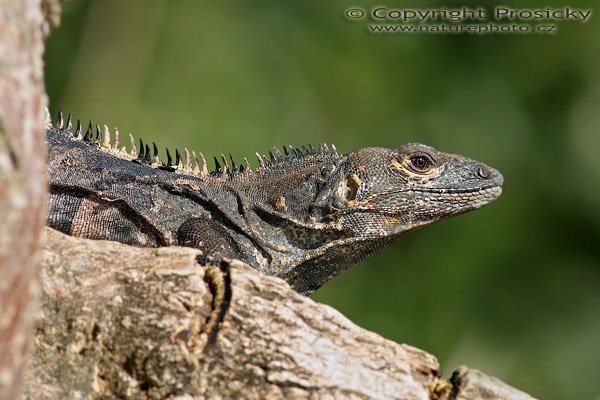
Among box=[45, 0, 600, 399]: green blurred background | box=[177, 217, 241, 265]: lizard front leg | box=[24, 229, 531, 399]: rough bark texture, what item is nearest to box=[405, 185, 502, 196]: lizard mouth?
box=[177, 217, 241, 265]: lizard front leg

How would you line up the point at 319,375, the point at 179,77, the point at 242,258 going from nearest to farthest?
the point at 319,375 → the point at 242,258 → the point at 179,77

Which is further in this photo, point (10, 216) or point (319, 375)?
point (319, 375)

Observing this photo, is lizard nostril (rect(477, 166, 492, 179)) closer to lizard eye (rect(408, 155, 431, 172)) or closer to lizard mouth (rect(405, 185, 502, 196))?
lizard mouth (rect(405, 185, 502, 196))

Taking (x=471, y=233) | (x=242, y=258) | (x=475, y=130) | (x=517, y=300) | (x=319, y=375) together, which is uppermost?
(x=475, y=130)

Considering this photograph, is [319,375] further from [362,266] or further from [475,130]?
[475,130]

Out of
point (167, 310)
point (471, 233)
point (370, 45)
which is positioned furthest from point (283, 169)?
point (370, 45)

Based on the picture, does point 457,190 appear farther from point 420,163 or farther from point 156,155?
point 156,155
